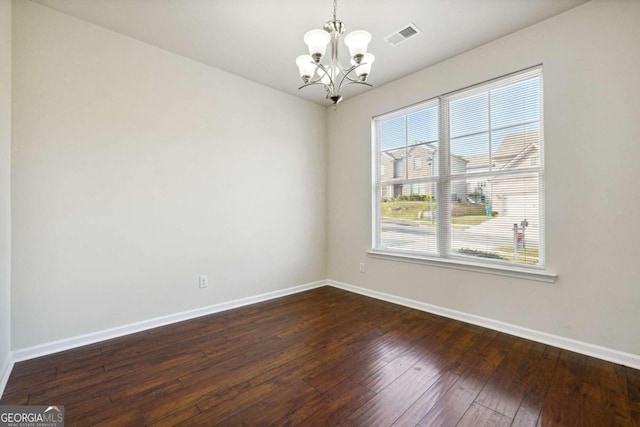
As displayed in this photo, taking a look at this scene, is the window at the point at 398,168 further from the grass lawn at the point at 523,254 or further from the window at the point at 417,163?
the grass lawn at the point at 523,254

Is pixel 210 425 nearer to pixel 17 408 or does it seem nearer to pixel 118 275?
pixel 17 408

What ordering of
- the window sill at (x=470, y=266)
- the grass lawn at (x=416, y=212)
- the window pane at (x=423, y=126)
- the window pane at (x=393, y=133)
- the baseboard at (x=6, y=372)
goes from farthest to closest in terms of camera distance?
the window pane at (x=393, y=133) < the window pane at (x=423, y=126) < the grass lawn at (x=416, y=212) < the window sill at (x=470, y=266) < the baseboard at (x=6, y=372)

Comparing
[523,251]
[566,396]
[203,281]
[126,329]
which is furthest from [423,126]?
[126,329]

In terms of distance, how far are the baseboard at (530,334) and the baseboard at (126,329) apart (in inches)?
68.2

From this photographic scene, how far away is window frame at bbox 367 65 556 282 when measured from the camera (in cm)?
261

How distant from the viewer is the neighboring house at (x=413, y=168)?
320 centimetres

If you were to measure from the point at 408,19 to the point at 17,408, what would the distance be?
13.0ft

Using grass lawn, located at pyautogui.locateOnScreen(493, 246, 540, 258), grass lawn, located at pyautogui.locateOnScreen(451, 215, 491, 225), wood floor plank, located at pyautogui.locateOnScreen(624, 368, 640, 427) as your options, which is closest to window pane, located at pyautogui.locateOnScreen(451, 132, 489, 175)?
grass lawn, located at pyautogui.locateOnScreen(451, 215, 491, 225)

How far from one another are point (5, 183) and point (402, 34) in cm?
349

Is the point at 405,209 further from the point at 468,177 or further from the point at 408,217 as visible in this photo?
the point at 468,177

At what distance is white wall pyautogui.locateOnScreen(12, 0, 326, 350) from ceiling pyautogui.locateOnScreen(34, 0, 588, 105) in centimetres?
26

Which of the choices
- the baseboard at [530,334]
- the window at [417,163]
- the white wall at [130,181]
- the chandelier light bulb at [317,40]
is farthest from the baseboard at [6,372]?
the window at [417,163]

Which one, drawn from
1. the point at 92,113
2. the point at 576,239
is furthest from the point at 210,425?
the point at 576,239

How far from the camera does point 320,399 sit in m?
1.79
